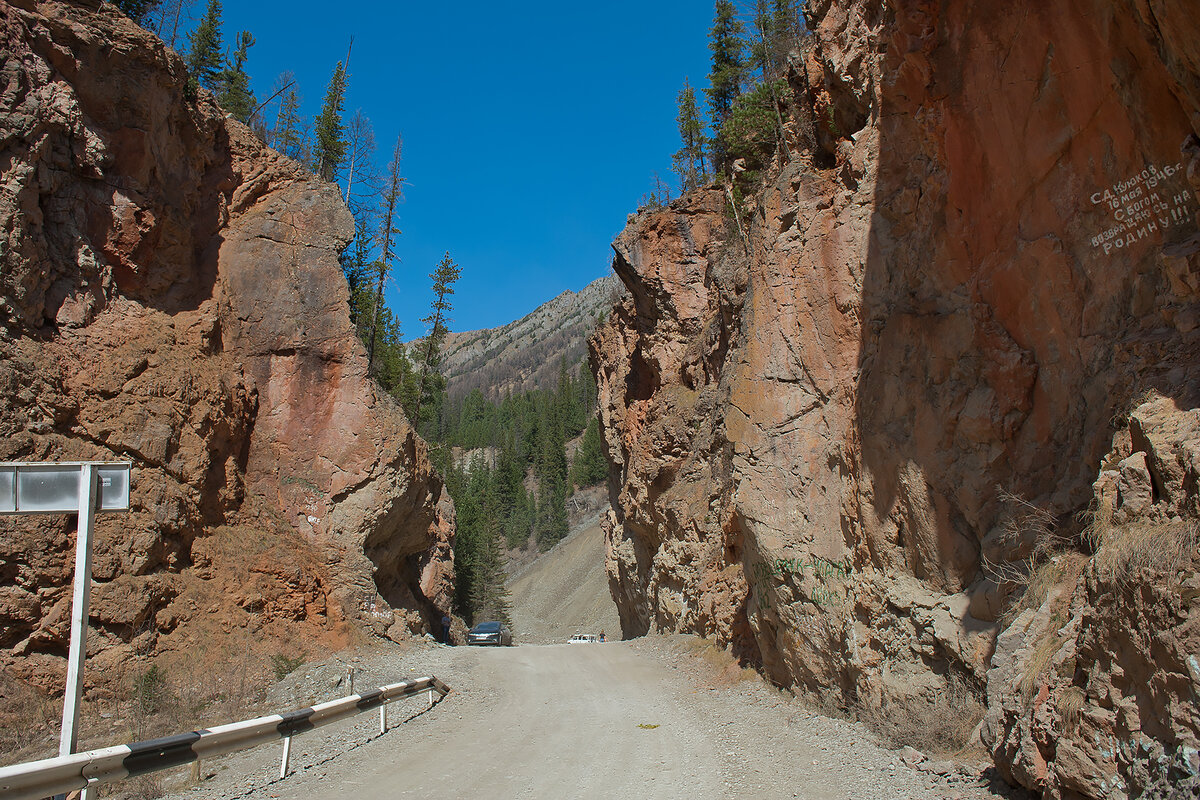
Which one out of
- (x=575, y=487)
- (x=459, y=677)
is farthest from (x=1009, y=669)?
(x=575, y=487)

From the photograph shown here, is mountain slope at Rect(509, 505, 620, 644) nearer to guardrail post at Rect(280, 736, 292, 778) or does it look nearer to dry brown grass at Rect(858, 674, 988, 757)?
dry brown grass at Rect(858, 674, 988, 757)

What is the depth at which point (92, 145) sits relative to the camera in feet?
48.3

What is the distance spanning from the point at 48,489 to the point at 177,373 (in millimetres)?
11310

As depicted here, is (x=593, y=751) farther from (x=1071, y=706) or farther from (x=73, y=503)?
(x=73, y=503)

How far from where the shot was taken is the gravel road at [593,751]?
6926 millimetres

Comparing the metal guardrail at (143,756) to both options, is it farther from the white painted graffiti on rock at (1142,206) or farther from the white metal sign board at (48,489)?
the white painted graffiti on rock at (1142,206)

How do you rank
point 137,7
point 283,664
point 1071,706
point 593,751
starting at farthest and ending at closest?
point 137,7 < point 283,664 < point 593,751 < point 1071,706

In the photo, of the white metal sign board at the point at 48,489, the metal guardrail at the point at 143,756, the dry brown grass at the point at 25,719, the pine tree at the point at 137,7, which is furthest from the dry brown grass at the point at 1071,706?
the pine tree at the point at 137,7

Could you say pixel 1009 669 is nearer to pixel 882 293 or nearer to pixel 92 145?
pixel 882 293

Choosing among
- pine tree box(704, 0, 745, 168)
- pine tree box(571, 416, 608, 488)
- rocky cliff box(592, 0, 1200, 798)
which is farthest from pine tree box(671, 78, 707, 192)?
pine tree box(571, 416, 608, 488)

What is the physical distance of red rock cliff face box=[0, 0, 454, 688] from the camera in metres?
13.0

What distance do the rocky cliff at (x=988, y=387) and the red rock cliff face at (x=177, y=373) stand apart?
33.4ft

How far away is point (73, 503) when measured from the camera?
554cm

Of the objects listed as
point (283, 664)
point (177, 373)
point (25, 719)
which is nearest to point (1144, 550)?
point (25, 719)
